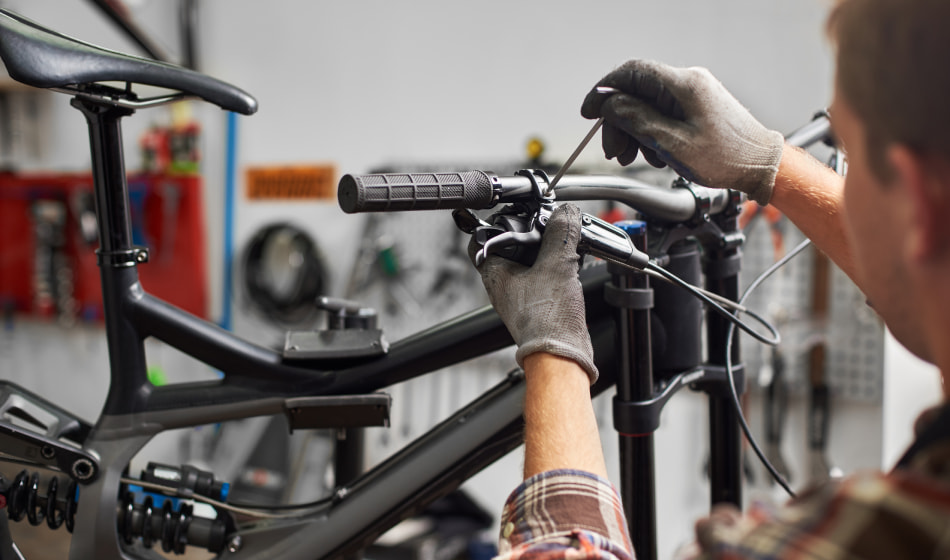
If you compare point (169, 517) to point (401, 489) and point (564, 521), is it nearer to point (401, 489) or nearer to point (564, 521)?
point (401, 489)

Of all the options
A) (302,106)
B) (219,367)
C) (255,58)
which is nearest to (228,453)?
(302,106)

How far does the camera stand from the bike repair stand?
796 millimetres

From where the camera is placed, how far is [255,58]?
2699 mm

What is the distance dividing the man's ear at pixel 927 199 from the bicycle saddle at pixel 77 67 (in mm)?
760

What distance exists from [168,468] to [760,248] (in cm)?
168

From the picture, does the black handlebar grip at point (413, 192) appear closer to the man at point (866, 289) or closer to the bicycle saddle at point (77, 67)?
the man at point (866, 289)

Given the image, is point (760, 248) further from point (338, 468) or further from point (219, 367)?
point (219, 367)

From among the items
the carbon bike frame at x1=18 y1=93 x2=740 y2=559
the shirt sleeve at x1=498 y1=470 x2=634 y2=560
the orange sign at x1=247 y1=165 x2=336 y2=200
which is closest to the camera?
the shirt sleeve at x1=498 y1=470 x2=634 y2=560

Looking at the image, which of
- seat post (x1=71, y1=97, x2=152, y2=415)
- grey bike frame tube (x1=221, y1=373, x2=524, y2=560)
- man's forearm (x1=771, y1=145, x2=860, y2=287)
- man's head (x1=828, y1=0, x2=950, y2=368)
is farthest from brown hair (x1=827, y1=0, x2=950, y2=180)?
seat post (x1=71, y1=97, x2=152, y2=415)

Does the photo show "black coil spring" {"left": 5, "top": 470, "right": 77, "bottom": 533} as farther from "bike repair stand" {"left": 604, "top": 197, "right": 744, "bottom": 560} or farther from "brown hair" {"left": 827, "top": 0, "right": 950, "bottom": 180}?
"brown hair" {"left": 827, "top": 0, "right": 950, "bottom": 180}

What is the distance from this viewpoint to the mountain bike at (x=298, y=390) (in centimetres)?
83

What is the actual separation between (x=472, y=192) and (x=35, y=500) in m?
0.71

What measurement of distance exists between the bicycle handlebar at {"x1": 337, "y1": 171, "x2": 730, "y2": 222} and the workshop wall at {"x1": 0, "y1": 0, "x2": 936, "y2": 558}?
1.25m

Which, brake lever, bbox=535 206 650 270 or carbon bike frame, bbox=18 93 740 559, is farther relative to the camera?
carbon bike frame, bbox=18 93 740 559
